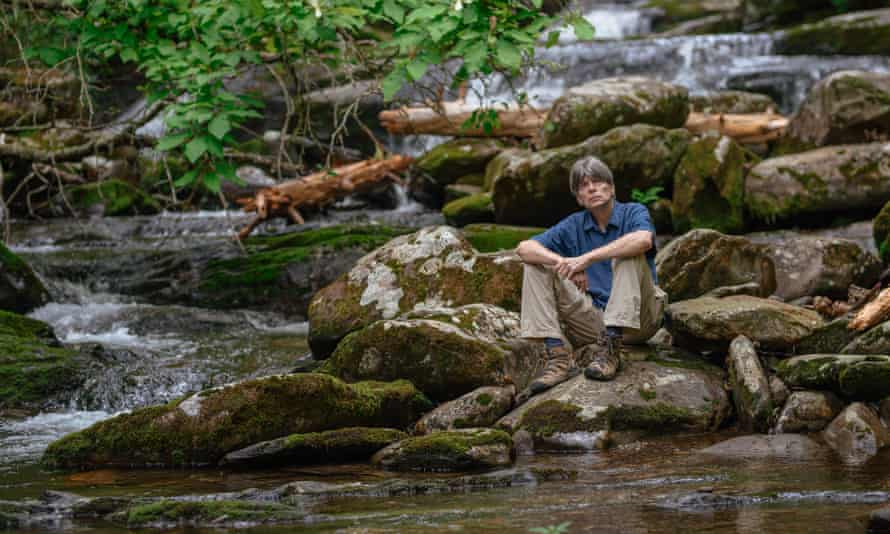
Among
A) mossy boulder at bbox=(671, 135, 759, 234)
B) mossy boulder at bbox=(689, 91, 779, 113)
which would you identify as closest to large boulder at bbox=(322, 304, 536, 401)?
mossy boulder at bbox=(671, 135, 759, 234)

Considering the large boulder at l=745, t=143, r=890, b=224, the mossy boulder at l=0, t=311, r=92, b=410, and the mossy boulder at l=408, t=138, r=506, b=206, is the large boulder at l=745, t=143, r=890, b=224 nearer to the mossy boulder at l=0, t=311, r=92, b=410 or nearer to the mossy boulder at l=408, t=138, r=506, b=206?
the mossy boulder at l=408, t=138, r=506, b=206

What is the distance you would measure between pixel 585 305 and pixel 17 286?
671 centimetres

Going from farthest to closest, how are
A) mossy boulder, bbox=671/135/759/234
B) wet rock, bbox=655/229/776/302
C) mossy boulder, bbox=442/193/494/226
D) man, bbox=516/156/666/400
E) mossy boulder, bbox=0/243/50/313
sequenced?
mossy boulder, bbox=442/193/494/226, mossy boulder, bbox=671/135/759/234, mossy boulder, bbox=0/243/50/313, wet rock, bbox=655/229/776/302, man, bbox=516/156/666/400

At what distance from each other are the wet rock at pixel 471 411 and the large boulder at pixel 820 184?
6118mm

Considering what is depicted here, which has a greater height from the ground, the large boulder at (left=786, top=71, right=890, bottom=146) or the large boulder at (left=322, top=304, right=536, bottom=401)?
the large boulder at (left=786, top=71, right=890, bottom=146)

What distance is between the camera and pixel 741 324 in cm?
658

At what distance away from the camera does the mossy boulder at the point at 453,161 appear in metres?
15.0

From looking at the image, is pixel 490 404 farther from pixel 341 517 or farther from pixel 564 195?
pixel 564 195

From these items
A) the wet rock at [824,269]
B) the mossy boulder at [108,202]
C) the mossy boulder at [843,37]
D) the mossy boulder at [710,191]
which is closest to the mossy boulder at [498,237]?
the mossy boulder at [710,191]

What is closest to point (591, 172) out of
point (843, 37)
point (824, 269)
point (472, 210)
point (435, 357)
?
point (435, 357)

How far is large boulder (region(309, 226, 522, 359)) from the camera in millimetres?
7801

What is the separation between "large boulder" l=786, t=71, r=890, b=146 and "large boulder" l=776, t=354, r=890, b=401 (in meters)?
6.78

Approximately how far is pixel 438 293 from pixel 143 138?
4.24 metres

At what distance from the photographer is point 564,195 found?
38.5ft
